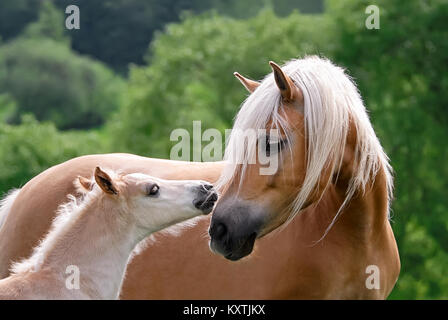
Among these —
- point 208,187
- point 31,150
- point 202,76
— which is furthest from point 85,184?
point 202,76

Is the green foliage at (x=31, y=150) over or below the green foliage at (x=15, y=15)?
below

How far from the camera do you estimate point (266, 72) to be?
2816 centimetres

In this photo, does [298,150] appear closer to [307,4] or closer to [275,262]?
[275,262]

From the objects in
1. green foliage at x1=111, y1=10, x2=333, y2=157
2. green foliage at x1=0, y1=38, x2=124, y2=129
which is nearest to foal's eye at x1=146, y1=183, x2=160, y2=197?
green foliage at x1=111, y1=10, x2=333, y2=157

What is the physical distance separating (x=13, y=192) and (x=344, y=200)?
3.11 meters

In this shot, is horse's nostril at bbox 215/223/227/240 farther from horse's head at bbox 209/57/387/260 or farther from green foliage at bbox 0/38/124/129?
green foliage at bbox 0/38/124/129

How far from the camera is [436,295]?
21750 millimetres

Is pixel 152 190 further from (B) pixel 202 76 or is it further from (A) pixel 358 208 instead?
(B) pixel 202 76

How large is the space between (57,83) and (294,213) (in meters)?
42.6

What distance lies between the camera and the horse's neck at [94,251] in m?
4.64

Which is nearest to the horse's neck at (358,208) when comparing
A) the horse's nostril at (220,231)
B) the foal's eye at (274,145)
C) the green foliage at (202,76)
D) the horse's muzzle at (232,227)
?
the foal's eye at (274,145)

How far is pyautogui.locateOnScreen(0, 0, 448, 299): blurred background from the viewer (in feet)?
76.2

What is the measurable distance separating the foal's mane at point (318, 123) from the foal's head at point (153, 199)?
0.25 meters

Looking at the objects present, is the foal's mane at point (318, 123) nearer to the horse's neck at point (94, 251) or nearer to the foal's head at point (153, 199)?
the foal's head at point (153, 199)
